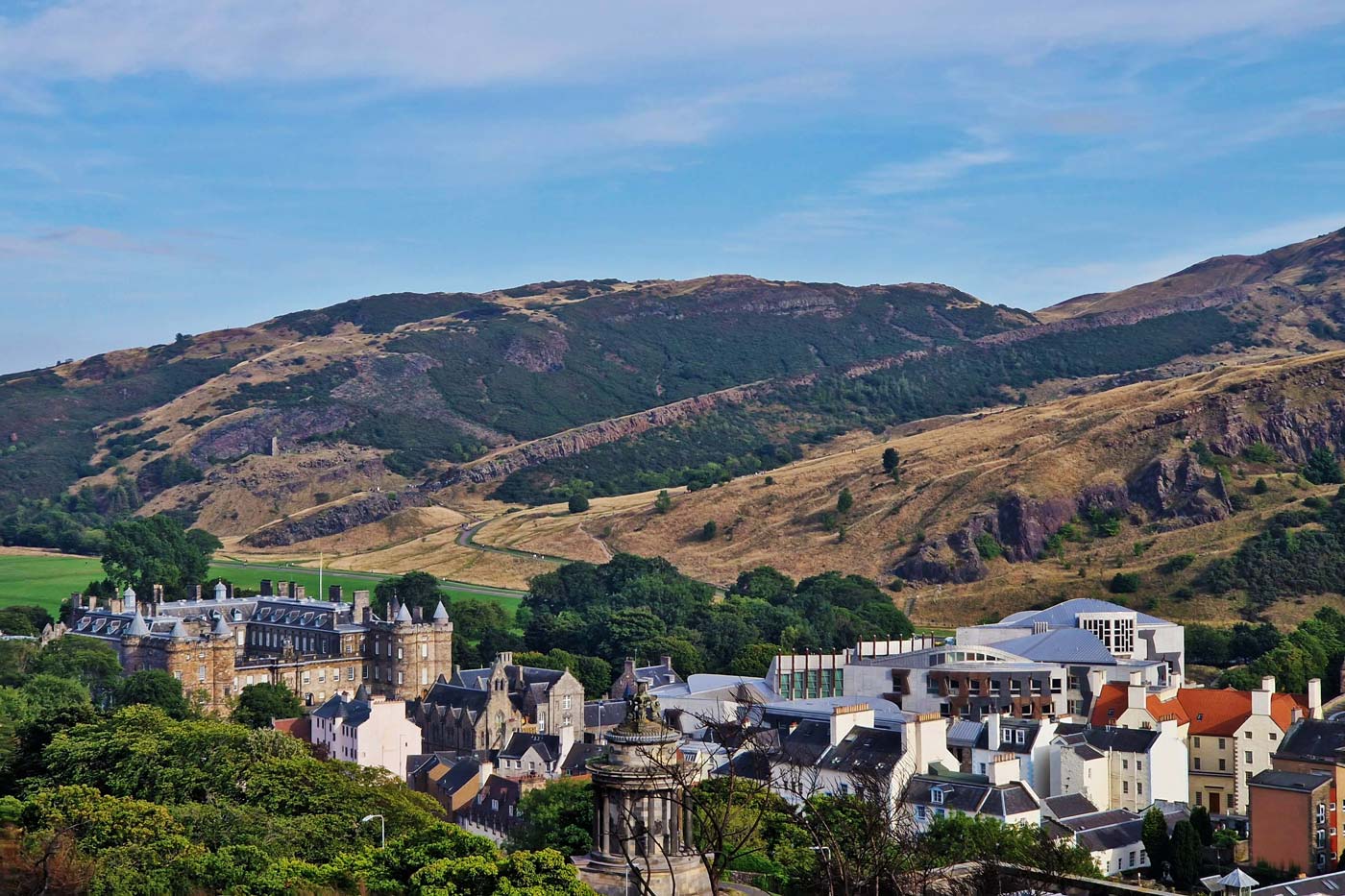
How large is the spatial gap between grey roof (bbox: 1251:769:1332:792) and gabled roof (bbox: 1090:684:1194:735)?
31.5 ft

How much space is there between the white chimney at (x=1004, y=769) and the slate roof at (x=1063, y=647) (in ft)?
76.4

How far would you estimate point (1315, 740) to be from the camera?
80188mm

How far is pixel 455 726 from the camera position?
10319 cm

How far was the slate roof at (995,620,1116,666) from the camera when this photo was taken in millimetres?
99500

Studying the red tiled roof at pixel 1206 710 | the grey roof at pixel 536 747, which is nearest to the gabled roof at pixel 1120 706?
the red tiled roof at pixel 1206 710

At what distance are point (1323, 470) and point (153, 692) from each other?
11397 cm

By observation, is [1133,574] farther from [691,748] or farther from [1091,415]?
[691,748]

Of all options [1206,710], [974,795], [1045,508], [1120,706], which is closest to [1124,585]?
[1045,508]

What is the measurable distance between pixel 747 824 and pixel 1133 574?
90.5 m

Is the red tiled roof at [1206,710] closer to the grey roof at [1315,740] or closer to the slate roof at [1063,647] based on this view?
the grey roof at [1315,740]

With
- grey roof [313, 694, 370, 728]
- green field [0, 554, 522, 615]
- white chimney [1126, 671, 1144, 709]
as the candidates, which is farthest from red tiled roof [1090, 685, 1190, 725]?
green field [0, 554, 522, 615]

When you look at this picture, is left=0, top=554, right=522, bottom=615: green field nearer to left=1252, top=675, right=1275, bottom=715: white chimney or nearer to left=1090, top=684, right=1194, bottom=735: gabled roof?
left=1090, top=684, right=1194, bottom=735: gabled roof

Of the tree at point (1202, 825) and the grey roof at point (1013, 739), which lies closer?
the tree at point (1202, 825)

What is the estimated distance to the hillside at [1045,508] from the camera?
502ft
